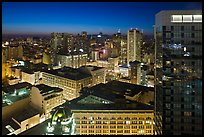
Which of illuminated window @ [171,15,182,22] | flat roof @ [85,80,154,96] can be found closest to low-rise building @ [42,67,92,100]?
flat roof @ [85,80,154,96]

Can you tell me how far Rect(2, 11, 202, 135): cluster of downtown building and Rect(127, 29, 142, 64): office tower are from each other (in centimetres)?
4

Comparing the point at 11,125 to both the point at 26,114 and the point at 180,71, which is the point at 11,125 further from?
the point at 180,71

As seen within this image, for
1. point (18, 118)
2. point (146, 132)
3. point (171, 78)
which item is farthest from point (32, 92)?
point (171, 78)

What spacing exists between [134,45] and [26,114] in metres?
7.10

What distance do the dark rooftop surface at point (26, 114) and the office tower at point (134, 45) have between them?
6486mm

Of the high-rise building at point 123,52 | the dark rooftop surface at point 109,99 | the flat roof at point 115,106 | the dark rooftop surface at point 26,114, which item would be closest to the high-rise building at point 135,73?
the dark rooftop surface at point 109,99

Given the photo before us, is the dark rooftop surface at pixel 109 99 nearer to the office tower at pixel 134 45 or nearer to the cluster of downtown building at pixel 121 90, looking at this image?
the cluster of downtown building at pixel 121 90

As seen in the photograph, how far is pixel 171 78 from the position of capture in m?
3.31

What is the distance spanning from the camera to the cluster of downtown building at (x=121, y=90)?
3201mm

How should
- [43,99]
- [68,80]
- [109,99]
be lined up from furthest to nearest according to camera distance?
[68,80], [43,99], [109,99]

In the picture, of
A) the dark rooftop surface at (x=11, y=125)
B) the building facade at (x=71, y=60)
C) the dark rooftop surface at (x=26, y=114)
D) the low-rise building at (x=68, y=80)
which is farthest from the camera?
the building facade at (x=71, y=60)

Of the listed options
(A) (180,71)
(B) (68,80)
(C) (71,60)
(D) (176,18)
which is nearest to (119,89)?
(B) (68,80)

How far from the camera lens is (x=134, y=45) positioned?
11.8 metres

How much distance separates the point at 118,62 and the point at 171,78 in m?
8.76
